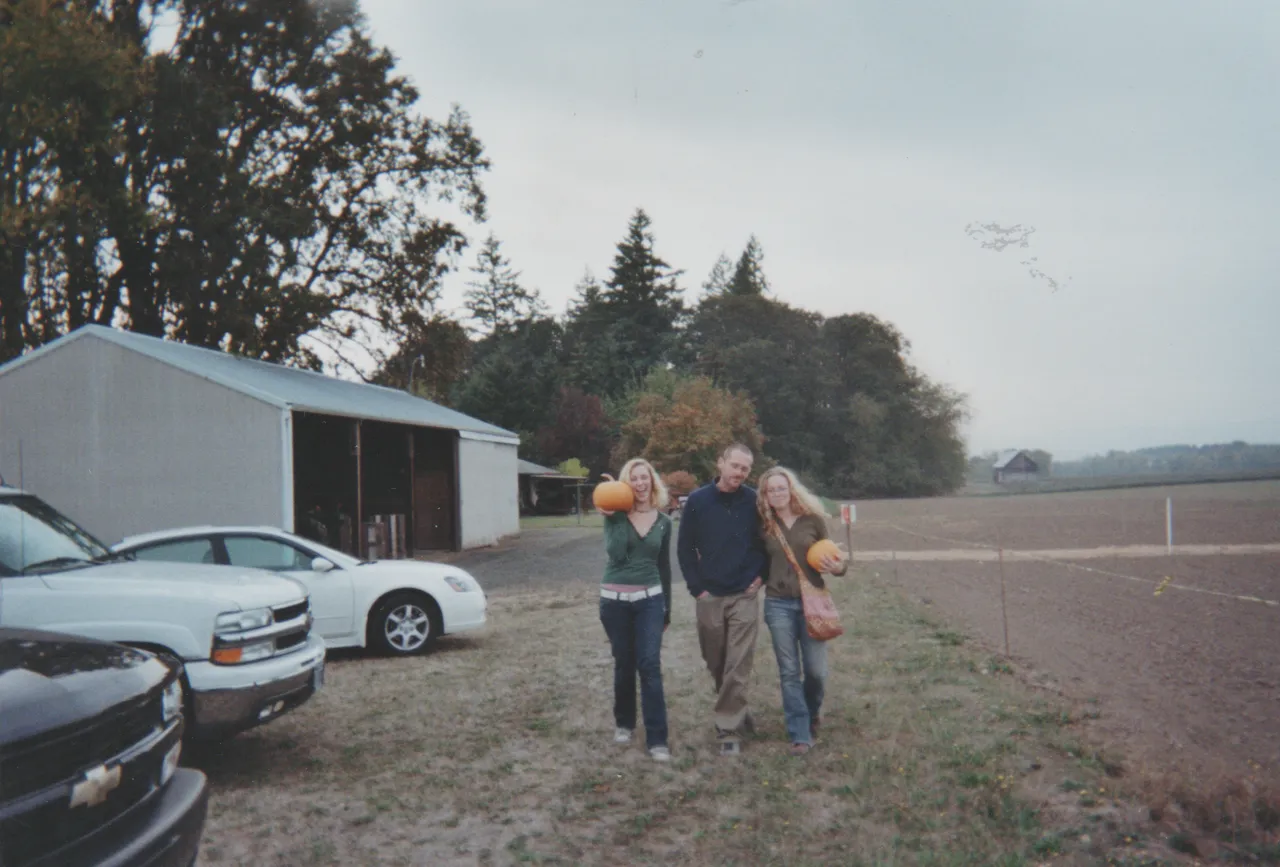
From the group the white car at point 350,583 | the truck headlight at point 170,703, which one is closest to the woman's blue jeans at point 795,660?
the truck headlight at point 170,703

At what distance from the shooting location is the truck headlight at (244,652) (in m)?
5.82

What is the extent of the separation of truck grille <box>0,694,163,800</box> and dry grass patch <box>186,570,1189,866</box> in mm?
1655

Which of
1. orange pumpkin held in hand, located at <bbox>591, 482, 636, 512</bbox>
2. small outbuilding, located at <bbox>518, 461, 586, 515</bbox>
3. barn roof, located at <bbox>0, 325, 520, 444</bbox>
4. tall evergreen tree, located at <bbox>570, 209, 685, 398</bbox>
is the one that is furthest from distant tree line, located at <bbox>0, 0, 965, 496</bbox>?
tall evergreen tree, located at <bbox>570, 209, 685, 398</bbox>

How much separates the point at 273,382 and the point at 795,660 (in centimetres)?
1554

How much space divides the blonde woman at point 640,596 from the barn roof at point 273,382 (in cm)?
1181

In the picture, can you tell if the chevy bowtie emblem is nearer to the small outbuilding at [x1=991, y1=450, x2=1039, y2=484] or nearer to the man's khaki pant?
the man's khaki pant

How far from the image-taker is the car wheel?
10.3 metres

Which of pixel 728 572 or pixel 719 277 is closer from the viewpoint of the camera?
pixel 728 572

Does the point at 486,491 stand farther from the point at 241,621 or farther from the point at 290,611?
the point at 241,621

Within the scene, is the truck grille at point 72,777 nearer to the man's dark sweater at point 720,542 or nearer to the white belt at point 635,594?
the white belt at point 635,594

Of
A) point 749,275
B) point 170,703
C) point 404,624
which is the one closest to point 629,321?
point 749,275

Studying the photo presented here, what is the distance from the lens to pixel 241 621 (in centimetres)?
593

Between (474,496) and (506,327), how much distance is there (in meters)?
62.3

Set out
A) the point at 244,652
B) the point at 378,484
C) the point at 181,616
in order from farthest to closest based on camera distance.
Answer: the point at 378,484 → the point at 244,652 → the point at 181,616
